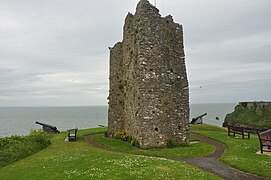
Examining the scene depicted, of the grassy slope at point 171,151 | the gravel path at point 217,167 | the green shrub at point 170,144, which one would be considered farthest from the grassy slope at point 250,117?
the gravel path at point 217,167


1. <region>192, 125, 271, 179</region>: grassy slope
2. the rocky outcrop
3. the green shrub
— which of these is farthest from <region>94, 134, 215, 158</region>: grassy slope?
the rocky outcrop

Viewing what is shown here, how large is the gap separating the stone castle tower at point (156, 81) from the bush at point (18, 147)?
9448 mm

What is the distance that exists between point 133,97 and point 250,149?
11.9m

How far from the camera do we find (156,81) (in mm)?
26203

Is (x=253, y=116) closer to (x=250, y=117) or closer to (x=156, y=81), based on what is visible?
(x=250, y=117)

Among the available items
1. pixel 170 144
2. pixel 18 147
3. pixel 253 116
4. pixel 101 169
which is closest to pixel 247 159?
pixel 170 144

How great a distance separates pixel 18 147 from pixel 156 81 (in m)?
14.2

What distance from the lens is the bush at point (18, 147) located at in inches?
883

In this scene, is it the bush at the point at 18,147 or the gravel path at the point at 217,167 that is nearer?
the gravel path at the point at 217,167

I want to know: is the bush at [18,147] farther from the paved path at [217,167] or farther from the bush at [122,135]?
the paved path at [217,167]

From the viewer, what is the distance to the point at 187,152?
893 inches

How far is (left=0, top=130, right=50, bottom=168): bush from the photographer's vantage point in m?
22.4

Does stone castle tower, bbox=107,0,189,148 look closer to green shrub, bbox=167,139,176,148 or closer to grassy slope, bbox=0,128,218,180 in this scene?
green shrub, bbox=167,139,176,148

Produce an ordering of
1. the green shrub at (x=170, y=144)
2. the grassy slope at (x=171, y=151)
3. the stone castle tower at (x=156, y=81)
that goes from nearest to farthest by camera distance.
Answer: the grassy slope at (x=171, y=151) → the stone castle tower at (x=156, y=81) → the green shrub at (x=170, y=144)
